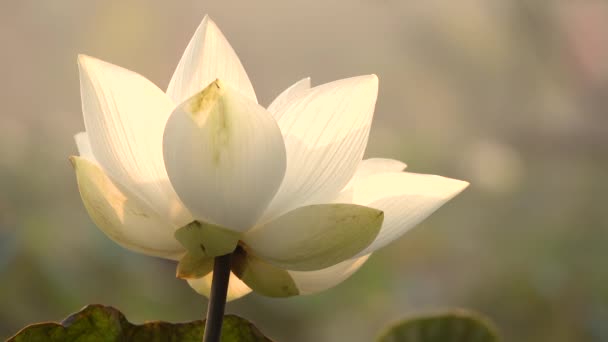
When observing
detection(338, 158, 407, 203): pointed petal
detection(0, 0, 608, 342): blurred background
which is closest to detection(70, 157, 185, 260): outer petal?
detection(338, 158, 407, 203): pointed petal

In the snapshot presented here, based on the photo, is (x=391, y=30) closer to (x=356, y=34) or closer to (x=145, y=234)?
(x=356, y=34)

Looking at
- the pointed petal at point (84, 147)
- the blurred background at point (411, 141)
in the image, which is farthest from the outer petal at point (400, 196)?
the blurred background at point (411, 141)

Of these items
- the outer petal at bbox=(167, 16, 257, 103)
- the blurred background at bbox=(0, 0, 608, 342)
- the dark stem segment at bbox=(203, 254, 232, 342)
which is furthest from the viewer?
the blurred background at bbox=(0, 0, 608, 342)

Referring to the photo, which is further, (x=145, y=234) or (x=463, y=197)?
(x=463, y=197)

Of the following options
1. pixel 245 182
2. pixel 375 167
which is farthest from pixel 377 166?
pixel 245 182

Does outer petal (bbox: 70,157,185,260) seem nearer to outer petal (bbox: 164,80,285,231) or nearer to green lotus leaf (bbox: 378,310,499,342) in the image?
outer petal (bbox: 164,80,285,231)

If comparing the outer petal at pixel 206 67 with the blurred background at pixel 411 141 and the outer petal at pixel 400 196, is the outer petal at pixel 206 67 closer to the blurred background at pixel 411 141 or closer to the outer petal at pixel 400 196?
the outer petal at pixel 400 196

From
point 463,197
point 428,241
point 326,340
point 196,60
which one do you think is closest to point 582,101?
point 463,197

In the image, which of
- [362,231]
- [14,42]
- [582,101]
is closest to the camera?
[362,231]
